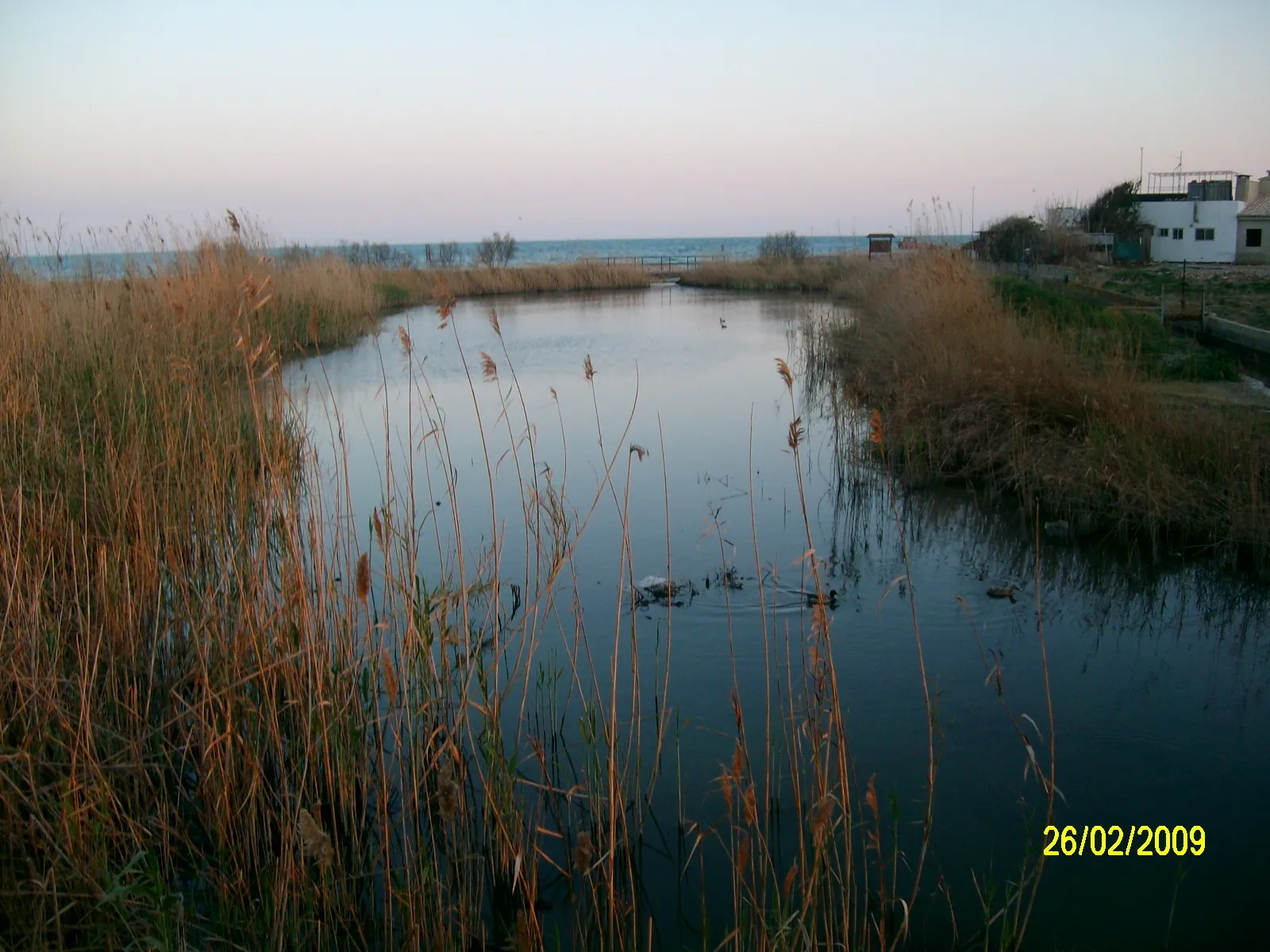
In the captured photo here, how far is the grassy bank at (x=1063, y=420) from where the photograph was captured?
4965mm

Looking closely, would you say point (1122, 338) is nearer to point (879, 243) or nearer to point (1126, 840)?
point (1126, 840)

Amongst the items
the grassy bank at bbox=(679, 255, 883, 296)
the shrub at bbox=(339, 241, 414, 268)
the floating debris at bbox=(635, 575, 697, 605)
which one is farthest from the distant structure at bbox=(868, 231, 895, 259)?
the floating debris at bbox=(635, 575, 697, 605)

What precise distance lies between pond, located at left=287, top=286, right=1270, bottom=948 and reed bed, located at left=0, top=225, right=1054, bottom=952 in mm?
45

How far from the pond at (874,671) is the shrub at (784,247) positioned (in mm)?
21155

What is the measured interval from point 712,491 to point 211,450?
11.8ft

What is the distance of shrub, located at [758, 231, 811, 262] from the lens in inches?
1091

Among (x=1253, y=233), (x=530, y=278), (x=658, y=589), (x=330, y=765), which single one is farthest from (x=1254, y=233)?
(x=330, y=765)

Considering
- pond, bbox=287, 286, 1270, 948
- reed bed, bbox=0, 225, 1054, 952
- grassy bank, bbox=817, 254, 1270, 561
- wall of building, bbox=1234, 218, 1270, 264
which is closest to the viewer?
reed bed, bbox=0, 225, 1054, 952

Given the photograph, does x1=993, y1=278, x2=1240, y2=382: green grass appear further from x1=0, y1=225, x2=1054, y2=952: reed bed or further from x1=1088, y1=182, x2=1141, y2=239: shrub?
x1=1088, y1=182, x2=1141, y2=239: shrub

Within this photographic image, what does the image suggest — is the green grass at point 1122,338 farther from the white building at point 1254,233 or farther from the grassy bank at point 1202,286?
the white building at point 1254,233

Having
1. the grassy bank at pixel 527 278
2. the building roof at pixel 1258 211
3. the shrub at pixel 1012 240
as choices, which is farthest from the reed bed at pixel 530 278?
the building roof at pixel 1258 211

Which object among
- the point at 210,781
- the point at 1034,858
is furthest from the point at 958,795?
the point at 210,781

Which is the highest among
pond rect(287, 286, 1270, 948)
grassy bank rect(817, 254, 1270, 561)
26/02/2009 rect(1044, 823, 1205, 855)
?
grassy bank rect(817, 254, 1270, 561)

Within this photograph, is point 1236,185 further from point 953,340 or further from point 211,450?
point 211,450
